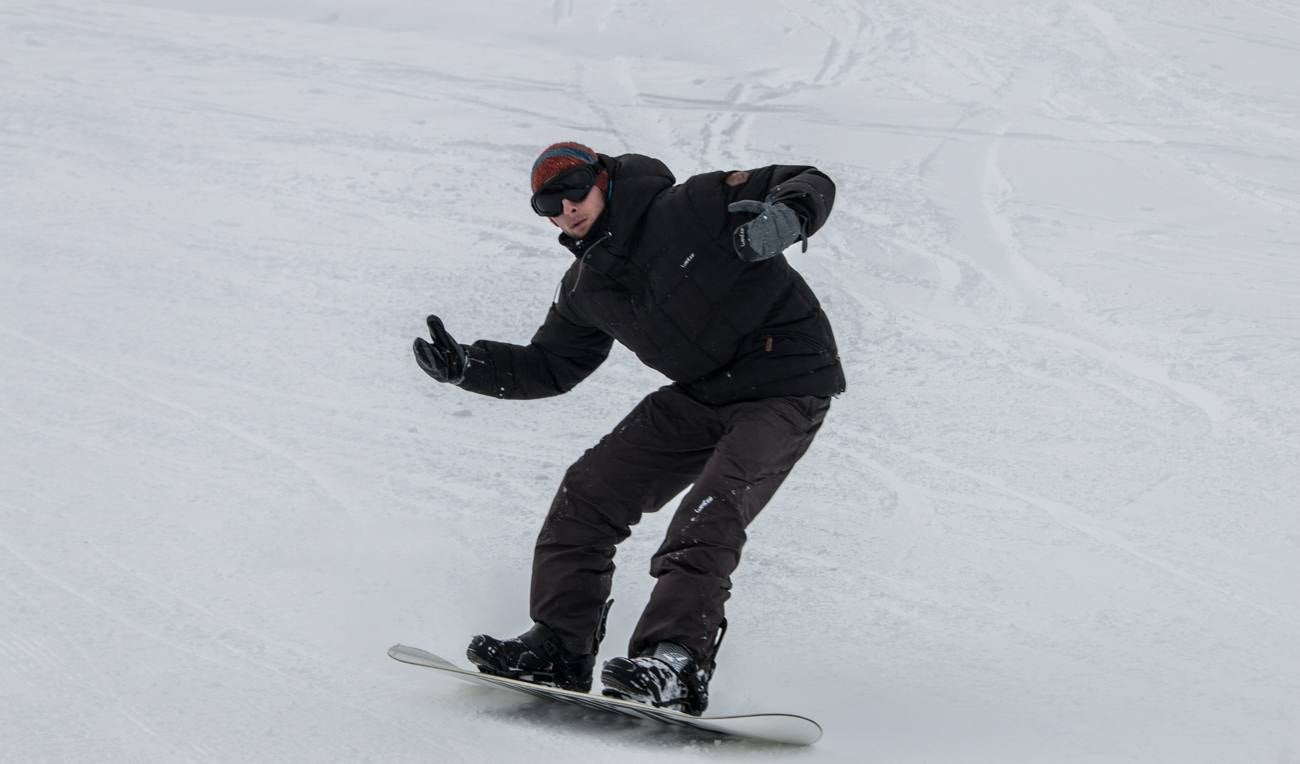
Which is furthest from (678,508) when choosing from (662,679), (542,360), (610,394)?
(610,394)

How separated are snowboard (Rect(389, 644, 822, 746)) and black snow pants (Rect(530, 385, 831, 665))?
19 centimetres

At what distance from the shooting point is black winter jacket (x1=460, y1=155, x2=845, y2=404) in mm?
3332

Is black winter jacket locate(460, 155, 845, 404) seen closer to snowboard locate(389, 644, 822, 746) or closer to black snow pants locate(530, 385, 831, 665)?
black snow pants locate(530, 385, 831, 665)

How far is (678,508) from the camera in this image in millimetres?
3271

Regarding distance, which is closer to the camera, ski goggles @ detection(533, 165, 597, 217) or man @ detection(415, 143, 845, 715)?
man @ detection(415, 143, 845, 715)

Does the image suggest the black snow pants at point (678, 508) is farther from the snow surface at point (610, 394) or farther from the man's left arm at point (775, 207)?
the man's left arm at point (775, 207)

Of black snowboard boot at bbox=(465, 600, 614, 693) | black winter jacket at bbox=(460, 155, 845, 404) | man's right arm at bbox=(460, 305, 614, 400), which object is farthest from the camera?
man's right arm at bbox=(460, 305, 614, 400)

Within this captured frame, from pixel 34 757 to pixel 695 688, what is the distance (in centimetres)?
154

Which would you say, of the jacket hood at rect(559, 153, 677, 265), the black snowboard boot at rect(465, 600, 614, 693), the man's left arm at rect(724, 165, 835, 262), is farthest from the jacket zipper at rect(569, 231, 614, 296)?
the black snowboard boot at rect(465, 600, 614, 693)

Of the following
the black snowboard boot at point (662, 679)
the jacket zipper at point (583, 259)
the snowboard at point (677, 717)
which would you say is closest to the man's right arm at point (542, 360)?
the jacket zipper at point (583, 259)

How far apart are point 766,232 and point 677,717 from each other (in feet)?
3.93

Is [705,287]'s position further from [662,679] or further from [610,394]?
[610,394]

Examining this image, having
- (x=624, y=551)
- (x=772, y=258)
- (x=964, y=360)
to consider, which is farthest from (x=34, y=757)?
(x=964, y=360)

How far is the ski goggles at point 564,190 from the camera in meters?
3.24
